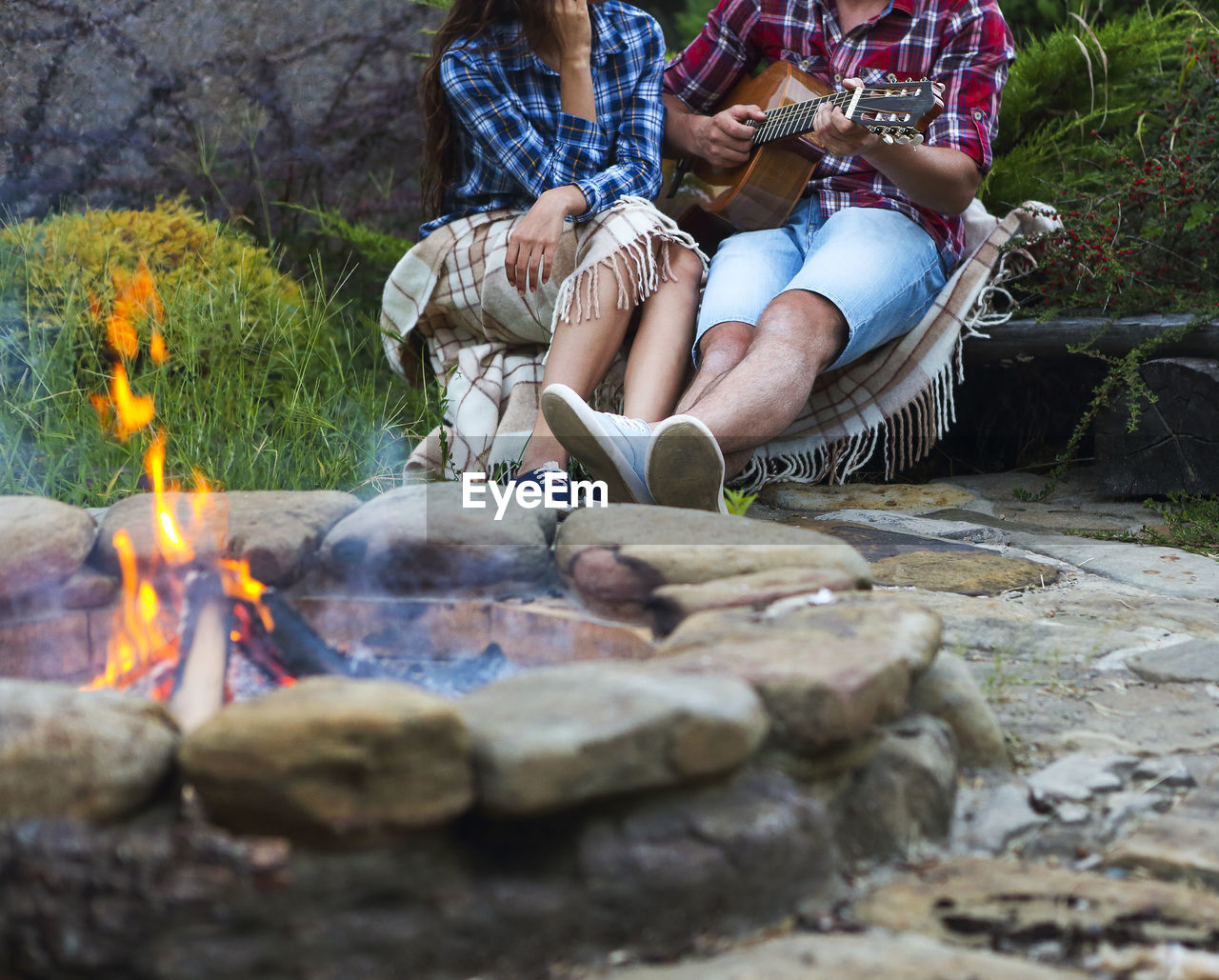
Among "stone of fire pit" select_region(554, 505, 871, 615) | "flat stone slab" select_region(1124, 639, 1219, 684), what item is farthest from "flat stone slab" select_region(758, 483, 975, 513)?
"stone of fire pit" select_region(554, 505, 871, 615)

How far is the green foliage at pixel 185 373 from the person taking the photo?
2.39 meters

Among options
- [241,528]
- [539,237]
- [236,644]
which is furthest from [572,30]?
[236,644]

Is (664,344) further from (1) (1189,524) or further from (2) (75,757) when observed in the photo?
(2) (75,757)

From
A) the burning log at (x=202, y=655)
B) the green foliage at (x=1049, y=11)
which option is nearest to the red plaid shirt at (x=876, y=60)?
the green foliage at (x=1049, y=11)

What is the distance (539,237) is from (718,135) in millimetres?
706

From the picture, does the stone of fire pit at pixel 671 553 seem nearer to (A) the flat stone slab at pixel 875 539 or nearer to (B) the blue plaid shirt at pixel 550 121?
(A) the flat stone slab at pixel 875 539

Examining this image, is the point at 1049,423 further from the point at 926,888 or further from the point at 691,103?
the point at 926,888

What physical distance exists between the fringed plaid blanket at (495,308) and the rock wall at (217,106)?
1.22 meters

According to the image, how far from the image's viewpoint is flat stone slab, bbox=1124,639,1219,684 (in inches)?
65.6

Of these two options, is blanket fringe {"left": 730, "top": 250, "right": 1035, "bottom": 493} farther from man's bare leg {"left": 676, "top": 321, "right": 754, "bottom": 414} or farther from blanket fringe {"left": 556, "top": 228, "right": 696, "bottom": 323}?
blanket fringe {"left": 556, "top": 228, "right": 696, "bottom": 323}

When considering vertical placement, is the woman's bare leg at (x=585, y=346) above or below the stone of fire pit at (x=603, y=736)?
above

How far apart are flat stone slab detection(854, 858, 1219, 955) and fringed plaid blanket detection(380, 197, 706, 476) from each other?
1638 millimetres

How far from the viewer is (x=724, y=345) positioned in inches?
103

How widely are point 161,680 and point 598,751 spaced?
68 cm
